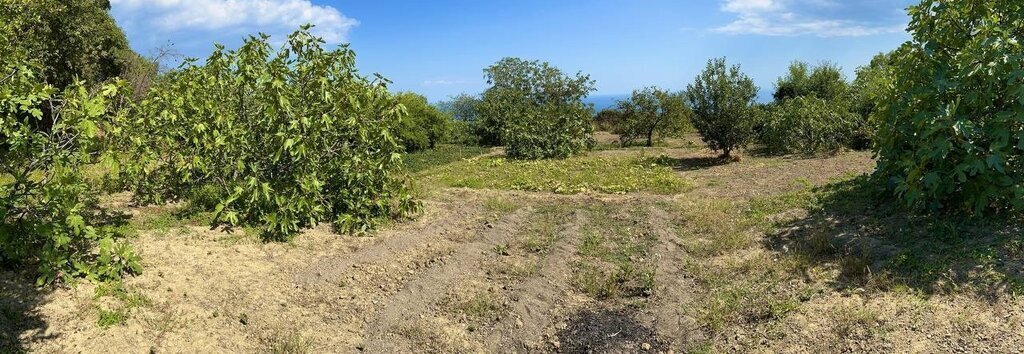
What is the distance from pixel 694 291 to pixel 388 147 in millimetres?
4659

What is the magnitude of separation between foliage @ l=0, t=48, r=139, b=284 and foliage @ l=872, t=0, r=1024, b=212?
810cm

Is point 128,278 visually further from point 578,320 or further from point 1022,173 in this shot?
point 1022,173

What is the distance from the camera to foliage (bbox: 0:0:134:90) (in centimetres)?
1531

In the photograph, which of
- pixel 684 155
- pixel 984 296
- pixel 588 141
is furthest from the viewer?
pixel 588 141

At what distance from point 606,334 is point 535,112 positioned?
17323 millimetres

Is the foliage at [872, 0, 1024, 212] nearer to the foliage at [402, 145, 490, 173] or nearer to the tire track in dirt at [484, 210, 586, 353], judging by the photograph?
the tire track in dirt at [484, 210, 586, 353]

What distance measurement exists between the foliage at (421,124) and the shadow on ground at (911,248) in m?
17.9

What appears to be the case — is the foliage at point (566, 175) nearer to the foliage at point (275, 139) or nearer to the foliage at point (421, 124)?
the foliage at point (275, 139)

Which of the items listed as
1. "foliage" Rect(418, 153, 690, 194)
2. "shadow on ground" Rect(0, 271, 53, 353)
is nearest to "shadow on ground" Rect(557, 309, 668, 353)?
"shadow on ground" Rect(0, 271, 53, 353)

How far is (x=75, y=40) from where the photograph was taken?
17156 millimetres

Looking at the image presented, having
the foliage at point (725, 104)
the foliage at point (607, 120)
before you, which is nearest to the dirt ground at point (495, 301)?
the foliage at point (725, 104)

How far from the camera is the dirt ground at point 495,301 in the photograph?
4.60m

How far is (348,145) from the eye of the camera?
841 cm

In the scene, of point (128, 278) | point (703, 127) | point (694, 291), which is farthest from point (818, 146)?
point (128, 278)
